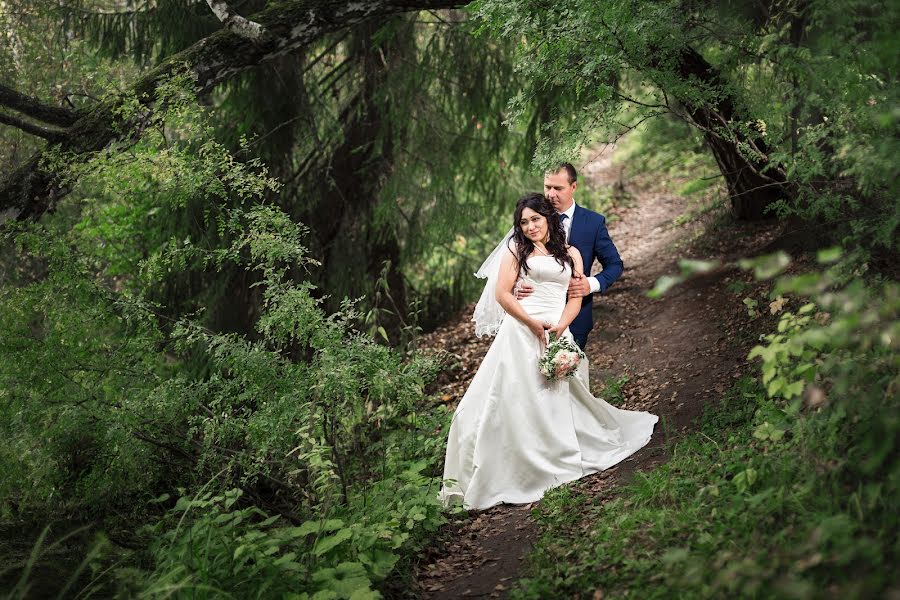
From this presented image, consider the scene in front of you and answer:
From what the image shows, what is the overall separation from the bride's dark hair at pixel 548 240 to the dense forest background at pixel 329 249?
0.50 m

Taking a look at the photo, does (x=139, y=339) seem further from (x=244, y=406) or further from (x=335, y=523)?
(x=335, y=523)

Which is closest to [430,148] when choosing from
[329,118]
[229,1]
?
[329,118]

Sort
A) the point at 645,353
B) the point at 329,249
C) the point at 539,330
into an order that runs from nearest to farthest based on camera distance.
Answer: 1. the point at 539,330
2. the point at 645,353
3. the point at 329,249

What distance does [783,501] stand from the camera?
3.58m

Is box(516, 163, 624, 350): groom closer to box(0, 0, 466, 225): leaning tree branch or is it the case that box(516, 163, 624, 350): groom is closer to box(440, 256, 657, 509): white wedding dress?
box(440, 256, 657, 509): white wedding dress

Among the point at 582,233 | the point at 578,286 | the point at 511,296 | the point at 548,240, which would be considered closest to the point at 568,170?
the point at 582,233

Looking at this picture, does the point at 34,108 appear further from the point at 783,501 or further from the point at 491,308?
the point at 783,501

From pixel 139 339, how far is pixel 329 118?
4405 mm

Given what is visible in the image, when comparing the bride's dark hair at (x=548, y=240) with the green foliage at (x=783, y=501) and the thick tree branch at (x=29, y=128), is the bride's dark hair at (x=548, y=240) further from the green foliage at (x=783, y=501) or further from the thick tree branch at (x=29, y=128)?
the thick tree branch at (x=29, y=128)

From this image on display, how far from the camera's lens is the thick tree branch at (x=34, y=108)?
20.2 feet

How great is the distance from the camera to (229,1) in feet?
26.6

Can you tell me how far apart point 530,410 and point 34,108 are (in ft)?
15.4

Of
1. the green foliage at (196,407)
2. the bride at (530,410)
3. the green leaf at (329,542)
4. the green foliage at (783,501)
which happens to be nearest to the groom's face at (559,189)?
the bride at (530,410)

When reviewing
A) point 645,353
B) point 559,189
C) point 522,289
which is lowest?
point 645,353
